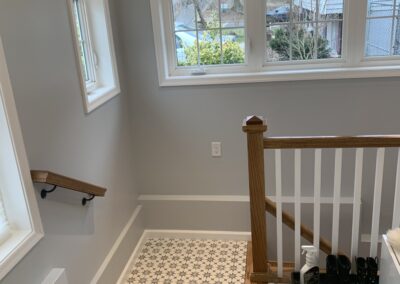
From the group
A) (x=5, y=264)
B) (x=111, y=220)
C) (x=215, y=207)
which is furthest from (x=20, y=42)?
(x=215, y=207)

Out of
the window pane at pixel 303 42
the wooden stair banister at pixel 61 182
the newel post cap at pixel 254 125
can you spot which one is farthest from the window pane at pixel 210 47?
the wooden stair banister at pixel 61 182

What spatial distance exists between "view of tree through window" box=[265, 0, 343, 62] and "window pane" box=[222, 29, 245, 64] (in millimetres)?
198

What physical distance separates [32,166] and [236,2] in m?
1.93

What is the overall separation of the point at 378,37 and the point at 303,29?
53 cm

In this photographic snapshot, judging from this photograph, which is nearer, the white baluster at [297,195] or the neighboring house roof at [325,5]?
the white baluster at [297,195]

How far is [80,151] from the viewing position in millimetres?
2271

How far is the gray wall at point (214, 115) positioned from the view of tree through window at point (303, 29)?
27 centimetres

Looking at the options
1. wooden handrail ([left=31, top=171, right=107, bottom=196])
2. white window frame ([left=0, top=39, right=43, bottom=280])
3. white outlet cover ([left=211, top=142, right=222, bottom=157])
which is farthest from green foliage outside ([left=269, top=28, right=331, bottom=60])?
white window frame ([left=0, top=39, right=43, bottom=280])

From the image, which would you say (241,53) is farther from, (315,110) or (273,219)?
(273,219)

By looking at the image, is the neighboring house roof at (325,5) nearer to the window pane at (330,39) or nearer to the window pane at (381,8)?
the window pane at (330,39)

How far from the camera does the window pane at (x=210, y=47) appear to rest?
A: 307 cm

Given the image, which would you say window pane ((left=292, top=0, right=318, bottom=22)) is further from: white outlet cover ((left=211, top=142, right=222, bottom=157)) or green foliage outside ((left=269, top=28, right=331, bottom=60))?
white outlet cover ((left=211, top=142, right=222, bottom=157))

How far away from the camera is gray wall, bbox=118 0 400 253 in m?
2.91

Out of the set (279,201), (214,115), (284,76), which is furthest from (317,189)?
(214,115)
